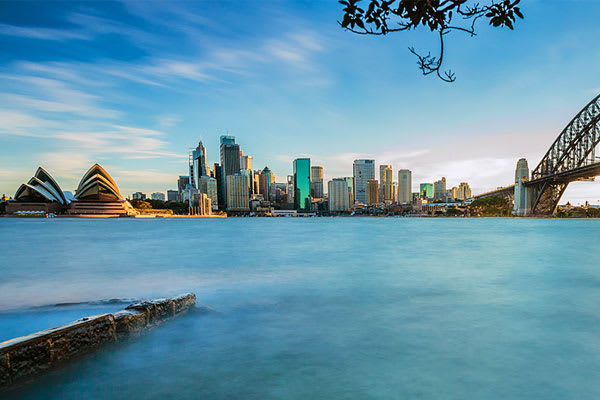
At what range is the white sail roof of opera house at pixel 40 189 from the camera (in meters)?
81.6

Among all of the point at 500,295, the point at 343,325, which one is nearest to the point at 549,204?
the point at 500,295

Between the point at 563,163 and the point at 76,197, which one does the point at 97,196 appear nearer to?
the point at 76,197

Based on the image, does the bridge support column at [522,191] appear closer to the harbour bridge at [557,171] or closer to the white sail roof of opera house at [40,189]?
the harbour bridge at [557,171]

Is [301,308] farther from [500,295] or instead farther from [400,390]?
[500,295]

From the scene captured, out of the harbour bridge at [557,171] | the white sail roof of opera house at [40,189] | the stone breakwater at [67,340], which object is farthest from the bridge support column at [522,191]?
the white sail roof of opera house at [40,189]

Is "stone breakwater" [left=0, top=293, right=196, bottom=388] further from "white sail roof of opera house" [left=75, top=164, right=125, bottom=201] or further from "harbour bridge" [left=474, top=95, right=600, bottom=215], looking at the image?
"white sail roof of opera house" [left=75, top=164, right=125, bottom=201]

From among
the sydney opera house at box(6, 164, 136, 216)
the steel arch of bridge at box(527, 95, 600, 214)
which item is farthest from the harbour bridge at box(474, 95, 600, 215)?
the sydney opera house at box(6, 164, 136, 216)

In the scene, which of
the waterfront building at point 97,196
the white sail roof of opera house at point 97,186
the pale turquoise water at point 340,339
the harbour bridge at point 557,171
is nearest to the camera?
the pale turquoise water at point 340,339

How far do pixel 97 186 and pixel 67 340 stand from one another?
9900 centimetres

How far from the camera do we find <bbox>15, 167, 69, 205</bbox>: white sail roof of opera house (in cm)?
8162

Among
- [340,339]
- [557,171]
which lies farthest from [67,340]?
[557,171]

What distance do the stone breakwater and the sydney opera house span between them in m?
91.4

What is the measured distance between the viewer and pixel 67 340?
159 inches

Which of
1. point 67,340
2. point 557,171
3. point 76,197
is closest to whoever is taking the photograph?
point 67,340
